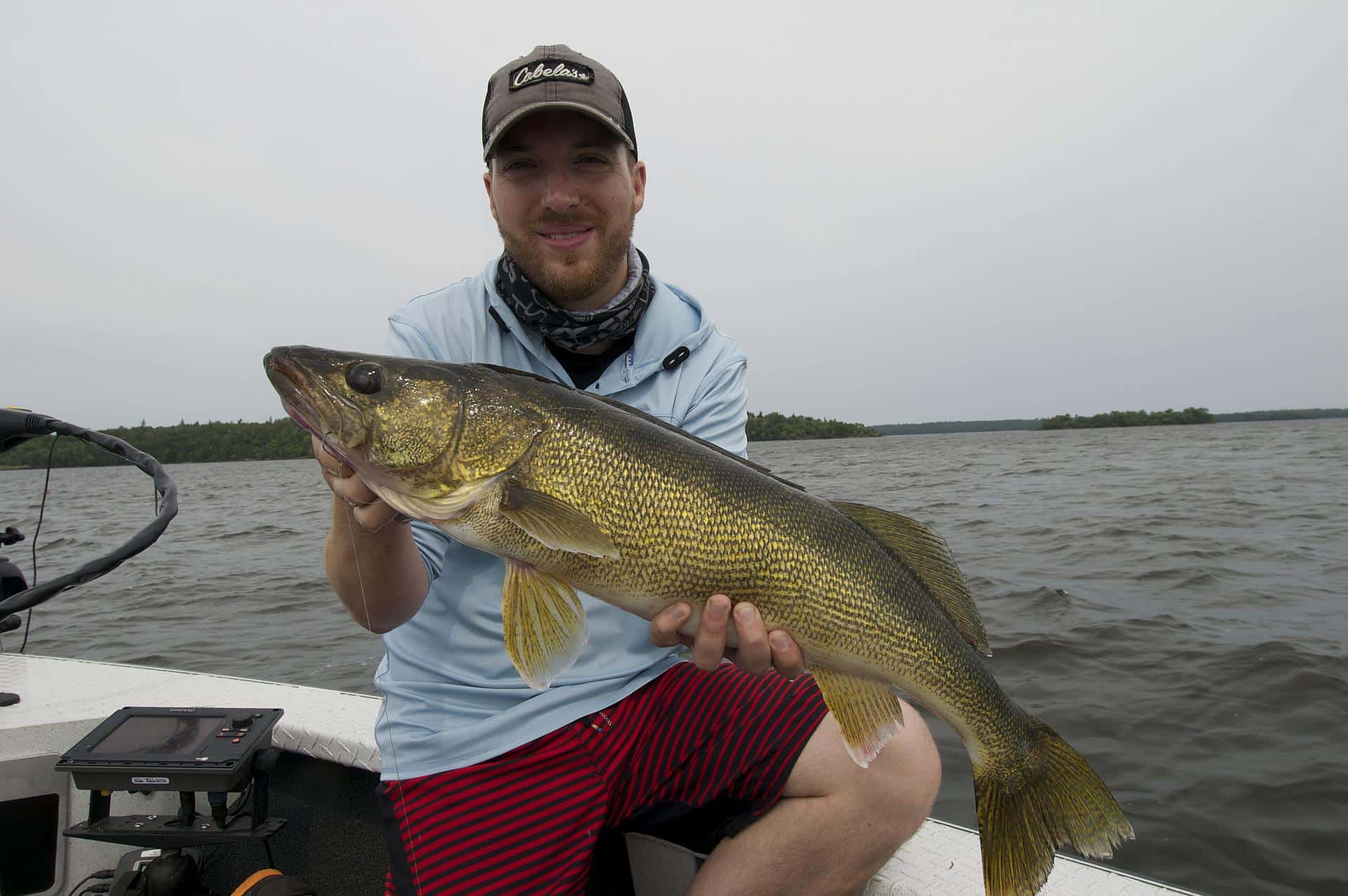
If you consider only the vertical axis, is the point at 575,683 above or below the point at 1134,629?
above

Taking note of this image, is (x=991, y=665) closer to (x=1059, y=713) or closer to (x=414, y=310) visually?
(x=1059, y=713)

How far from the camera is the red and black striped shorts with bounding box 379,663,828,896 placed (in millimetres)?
2465

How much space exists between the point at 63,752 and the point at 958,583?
4.00 metres

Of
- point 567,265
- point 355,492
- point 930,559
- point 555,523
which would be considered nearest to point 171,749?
point 355,492

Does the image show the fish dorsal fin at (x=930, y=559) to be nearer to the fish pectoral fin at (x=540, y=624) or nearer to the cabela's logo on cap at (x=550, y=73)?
the fish pectoral fin at (x=540, y=624)

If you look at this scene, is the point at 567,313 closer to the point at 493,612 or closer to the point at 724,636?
the point at 493,612

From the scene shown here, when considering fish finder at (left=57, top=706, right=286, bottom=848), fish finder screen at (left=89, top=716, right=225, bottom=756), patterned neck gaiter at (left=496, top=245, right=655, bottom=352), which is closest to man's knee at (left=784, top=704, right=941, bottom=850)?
patterned neck gaiter at (left=496, top=245, right=655, bottom=352)

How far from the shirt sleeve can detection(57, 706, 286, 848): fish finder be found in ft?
7.44

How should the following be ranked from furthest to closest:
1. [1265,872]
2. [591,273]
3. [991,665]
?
[991,665] → [1265,872] → [591,273]

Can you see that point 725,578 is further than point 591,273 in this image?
No

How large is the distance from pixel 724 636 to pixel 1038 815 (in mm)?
1246

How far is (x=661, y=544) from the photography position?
2379mm

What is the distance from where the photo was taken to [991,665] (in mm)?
7184

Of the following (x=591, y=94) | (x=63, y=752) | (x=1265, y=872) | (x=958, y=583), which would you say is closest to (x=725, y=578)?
(x=958, y=583)
